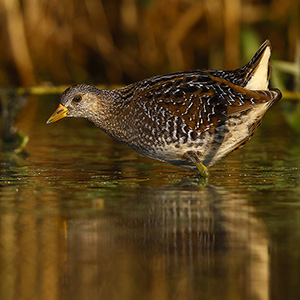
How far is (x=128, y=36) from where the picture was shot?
58.1ft

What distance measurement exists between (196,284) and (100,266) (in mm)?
584

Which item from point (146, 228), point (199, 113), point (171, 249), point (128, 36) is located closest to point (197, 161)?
point (199, 113)

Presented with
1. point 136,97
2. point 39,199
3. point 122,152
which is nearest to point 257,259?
point 39,199

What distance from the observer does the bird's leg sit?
7.41 meters

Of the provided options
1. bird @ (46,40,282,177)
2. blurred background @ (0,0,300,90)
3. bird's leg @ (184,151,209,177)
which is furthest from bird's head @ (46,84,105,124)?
blurred background @ (0,0,300,90)

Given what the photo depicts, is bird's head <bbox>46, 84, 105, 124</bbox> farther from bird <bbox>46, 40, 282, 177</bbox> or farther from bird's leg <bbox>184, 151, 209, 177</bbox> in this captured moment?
bird's leg <bbox>184, 151, 209, 177</bbox>

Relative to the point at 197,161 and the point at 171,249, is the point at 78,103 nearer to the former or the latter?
the point at 197,161

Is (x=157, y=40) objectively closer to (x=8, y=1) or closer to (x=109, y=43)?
(x=109, y=43)

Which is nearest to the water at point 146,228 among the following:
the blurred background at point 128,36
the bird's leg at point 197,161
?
the bird's leg at point 197,161

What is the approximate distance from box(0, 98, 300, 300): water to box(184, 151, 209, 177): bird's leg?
4.5 inches

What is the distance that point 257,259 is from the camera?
4.38 metres

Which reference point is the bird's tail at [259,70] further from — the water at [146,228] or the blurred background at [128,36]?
the blurred background at [128,36]

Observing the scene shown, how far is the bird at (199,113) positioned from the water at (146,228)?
248 millimetres

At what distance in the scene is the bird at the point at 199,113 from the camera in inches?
288
